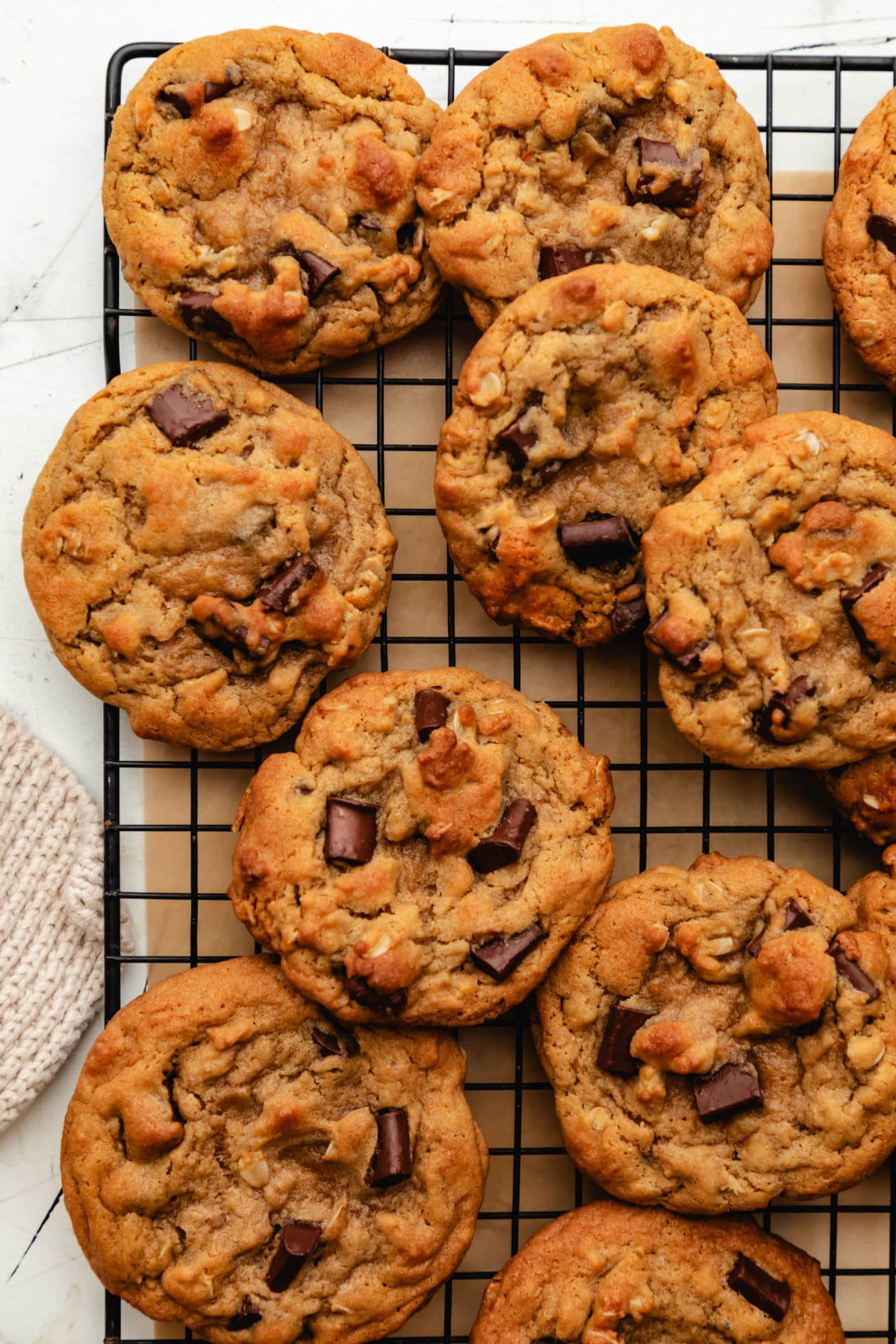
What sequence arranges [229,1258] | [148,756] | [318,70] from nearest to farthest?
[229,1258] < [318,70] < [148,756]

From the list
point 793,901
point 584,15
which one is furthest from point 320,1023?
point 584,15

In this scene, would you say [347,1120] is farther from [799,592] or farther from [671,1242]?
[799,592]

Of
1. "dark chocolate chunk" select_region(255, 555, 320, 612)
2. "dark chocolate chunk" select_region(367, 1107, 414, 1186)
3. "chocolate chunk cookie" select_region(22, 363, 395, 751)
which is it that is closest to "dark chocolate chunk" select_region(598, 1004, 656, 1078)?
"dark chocolate chunk" select_region(367, 1107, 414, 1186)

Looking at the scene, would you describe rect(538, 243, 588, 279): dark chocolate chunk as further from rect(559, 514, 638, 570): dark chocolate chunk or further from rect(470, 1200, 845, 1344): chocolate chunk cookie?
rect(470, 1200, 845, 1344): chocolate chunk cookie

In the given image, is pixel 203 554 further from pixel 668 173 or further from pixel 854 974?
pixel 854 974

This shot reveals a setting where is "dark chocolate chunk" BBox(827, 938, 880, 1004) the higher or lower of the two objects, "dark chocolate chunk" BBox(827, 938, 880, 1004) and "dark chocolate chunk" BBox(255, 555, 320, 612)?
the lower

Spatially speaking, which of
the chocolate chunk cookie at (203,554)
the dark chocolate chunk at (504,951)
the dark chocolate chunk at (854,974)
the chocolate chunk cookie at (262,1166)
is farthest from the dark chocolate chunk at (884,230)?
the chocolate chunk cookie at (262,1166)

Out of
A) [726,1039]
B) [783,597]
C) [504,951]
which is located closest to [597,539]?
[783,597]
